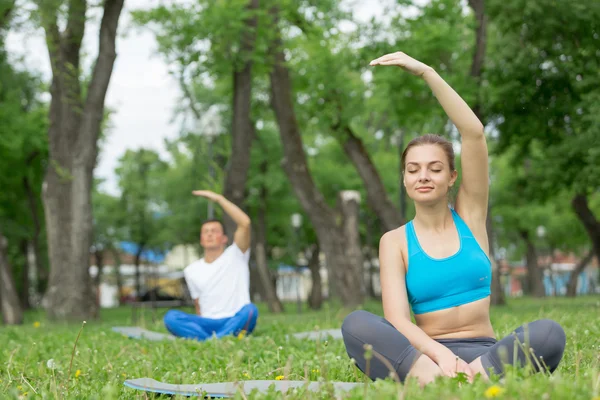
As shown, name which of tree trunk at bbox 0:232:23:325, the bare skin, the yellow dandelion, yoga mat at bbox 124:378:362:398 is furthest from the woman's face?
tree trunk at bbox 0:232:23:325

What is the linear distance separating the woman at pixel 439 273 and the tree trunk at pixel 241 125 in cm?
1234

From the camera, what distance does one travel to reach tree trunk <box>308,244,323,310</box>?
3255cm

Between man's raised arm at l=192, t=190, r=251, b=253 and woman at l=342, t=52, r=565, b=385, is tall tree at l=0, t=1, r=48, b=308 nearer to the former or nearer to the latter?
man's raised arm at l=192, t=190, r=251, b=253

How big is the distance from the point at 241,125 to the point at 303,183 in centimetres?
236

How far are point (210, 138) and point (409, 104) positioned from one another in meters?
6.11

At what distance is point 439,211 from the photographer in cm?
439

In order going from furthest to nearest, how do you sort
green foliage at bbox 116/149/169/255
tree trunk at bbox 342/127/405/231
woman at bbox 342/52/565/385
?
green foliage at bbox 116/149/169/255 < tree trunk at bbox 342/127/405/231 < woman at bbox 342/52/565/385

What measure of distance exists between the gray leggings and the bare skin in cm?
17

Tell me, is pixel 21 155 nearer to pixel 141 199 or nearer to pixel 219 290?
pixel 141 199

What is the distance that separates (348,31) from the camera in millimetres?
19312

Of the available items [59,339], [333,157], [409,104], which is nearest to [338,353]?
[59,339]

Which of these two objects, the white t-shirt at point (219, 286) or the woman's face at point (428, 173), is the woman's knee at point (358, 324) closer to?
the woman's face at point (428, 173)

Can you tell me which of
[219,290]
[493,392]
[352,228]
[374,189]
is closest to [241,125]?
[374,189]

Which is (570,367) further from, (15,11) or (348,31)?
(15,11)
